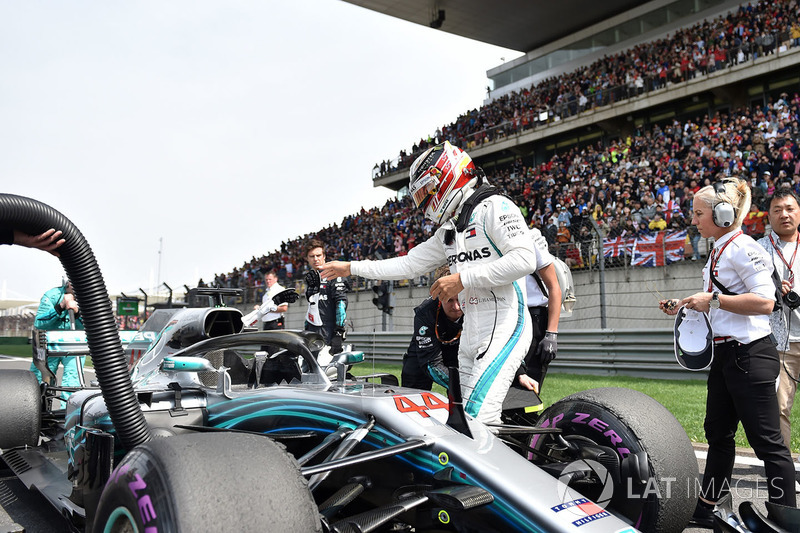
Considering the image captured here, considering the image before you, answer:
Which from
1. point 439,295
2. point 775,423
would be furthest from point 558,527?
point 775,423

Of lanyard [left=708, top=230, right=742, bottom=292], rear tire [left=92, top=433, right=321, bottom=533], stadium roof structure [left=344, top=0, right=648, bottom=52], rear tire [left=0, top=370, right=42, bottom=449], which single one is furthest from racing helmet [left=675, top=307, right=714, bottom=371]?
stadium roof structure [left=344, top=0, right=648, bottom=52]

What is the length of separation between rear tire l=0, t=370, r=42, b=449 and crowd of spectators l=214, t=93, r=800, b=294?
6.89 metres

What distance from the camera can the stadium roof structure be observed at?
2941cm

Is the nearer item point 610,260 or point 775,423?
point 775,423

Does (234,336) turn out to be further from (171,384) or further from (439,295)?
(439,295)

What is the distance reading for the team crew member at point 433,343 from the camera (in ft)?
15.0

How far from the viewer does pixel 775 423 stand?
3014 millimetres

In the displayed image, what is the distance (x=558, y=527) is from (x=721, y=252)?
79.2 inches

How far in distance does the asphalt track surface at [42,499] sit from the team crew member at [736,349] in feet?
1.35

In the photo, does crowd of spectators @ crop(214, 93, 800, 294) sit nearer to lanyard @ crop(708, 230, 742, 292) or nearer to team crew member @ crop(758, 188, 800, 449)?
team crew member @ crop(758, 188, 800, 449)

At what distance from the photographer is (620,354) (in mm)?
9531

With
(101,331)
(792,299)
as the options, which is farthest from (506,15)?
(101,331)

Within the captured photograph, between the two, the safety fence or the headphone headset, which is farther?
the safety fence

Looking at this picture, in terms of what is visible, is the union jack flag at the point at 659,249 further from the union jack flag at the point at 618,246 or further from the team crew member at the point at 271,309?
the team crew member at the point at 271,309
